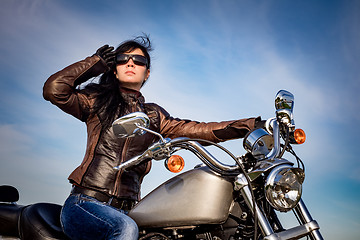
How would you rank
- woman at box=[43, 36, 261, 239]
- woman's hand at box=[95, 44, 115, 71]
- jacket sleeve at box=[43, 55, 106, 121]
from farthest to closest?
woman's hand at box=[95, 44, 115, 71], jacket sleeve at box=[43, 55, 106, 121], woman at box=[43, 36, 261, 239]

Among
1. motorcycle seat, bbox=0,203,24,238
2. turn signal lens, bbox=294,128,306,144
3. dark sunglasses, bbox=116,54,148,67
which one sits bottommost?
turn signal lens, bbox=294,128,306,144

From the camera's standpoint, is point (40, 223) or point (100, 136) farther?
point (100, 136)

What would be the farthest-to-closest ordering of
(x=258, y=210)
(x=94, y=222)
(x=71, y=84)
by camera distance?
(x=71, y=84), (x=94, y=222), (x=258, y=210)

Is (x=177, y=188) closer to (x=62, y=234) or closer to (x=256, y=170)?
(x=256, y=170)

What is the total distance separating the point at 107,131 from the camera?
2.79 m

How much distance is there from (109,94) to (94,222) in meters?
1.27

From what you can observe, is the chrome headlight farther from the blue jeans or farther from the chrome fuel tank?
the blue jeans

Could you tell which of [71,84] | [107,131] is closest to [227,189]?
[107,131]

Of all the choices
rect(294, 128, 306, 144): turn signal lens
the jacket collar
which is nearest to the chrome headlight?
rect(294, 128, 306, 144): turn signal lens

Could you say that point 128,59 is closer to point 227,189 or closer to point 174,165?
point 174,165

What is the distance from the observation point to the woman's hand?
9.32ft

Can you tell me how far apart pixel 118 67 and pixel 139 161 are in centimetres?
129

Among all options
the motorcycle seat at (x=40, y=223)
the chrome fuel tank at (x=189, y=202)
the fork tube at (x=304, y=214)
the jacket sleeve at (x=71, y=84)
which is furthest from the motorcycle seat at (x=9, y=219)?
the fork tube at (x=304, y=214)

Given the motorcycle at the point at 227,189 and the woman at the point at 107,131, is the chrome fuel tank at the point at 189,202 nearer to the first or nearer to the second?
the motorcycle at the point at 227,189
